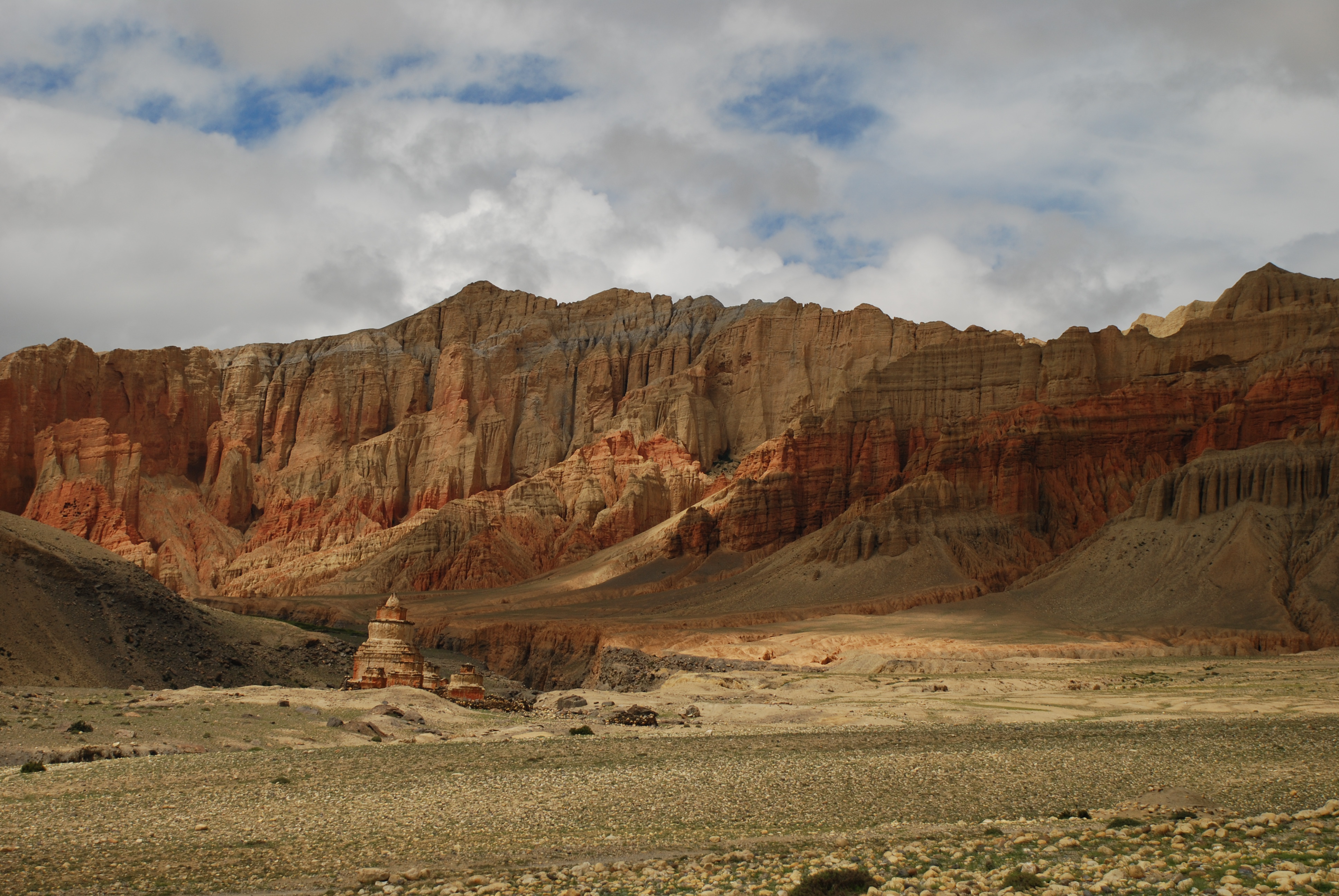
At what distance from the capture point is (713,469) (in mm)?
144625

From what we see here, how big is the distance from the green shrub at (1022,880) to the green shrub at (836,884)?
4.85 feet

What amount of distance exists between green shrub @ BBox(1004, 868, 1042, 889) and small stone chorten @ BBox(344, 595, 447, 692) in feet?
89.4

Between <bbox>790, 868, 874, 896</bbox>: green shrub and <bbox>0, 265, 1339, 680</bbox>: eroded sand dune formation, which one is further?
<bbox>0, 265, 1339, 680</bbox>: eroded sand dune formation

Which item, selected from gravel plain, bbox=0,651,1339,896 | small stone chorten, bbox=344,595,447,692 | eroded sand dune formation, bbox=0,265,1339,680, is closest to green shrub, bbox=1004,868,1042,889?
gravel plain, bbox=0,651,1339,896

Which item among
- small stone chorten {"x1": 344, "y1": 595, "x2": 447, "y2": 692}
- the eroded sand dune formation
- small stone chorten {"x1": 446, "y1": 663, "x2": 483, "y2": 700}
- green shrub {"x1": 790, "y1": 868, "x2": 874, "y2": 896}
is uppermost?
the eroded sand dune formation

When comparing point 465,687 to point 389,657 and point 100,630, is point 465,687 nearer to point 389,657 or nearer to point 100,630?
point 389,657

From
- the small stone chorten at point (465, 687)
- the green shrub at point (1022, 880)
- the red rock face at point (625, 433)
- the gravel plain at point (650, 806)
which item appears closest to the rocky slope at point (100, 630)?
the gravel plain at point (650, 806)

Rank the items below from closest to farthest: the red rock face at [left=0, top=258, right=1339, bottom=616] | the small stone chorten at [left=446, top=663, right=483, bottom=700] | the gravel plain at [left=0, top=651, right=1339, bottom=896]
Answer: the gravel plain at [left=0, top=651, right=1339, bottom=896], the small stone chorten at [left=446, top=663, right=483, bottom=700], the red rock face at [left=0, top=258, right=1339, bottom=616]

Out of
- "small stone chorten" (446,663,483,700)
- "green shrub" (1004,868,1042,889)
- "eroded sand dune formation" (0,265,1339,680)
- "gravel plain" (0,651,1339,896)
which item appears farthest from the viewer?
"eroded sand dune formation" (0,265,1339,680)

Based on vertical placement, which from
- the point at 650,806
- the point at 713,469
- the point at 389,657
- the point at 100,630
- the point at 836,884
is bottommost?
the point at 650,806

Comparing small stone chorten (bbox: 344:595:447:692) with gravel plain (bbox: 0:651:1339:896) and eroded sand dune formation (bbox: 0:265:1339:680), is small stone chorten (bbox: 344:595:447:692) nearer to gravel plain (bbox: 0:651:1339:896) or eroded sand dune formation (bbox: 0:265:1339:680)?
gravel plain (bbox: 0:651:1339:896)

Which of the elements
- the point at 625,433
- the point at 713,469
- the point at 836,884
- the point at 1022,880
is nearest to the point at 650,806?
the point at 836,884

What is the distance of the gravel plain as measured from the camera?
15227 mm

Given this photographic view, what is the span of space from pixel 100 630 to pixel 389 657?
1131 cm
